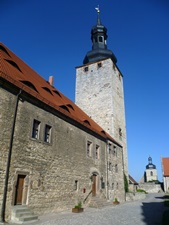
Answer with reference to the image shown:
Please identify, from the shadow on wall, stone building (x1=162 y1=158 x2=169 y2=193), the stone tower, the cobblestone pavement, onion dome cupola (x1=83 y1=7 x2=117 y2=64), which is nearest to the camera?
the cobblestone pavement

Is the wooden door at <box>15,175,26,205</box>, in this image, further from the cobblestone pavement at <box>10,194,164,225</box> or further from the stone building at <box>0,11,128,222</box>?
the cobblestone pavement at <box>10,194,164,225</box>

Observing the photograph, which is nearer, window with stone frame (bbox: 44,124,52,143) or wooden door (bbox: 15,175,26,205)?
wooden door (bbox: 15,175,26,205)

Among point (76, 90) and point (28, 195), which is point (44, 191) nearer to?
→ point (28, 195)

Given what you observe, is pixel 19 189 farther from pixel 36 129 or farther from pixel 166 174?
pixel 166 174

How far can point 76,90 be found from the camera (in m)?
31.3

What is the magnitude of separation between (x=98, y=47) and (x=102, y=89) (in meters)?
7.59

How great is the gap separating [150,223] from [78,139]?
8.40 m

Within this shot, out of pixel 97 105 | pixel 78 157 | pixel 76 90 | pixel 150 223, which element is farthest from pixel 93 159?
pixel 76 90

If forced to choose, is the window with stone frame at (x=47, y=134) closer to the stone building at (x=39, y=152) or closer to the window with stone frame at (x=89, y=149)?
the stone building at (x=39, y=152)

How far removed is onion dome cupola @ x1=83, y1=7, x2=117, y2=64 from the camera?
3152cm

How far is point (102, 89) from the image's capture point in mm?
29016

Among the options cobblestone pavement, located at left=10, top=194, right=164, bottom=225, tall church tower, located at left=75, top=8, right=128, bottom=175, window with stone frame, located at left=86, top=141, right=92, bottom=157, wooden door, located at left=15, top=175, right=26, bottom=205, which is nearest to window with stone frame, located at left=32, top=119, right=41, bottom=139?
wooden door, located at left=15, top=175, right=26, bottom=205

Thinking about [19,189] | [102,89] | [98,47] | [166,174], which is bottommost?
[19,189]

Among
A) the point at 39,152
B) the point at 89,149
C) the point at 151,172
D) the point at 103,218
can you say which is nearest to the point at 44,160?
the point at 39,152
